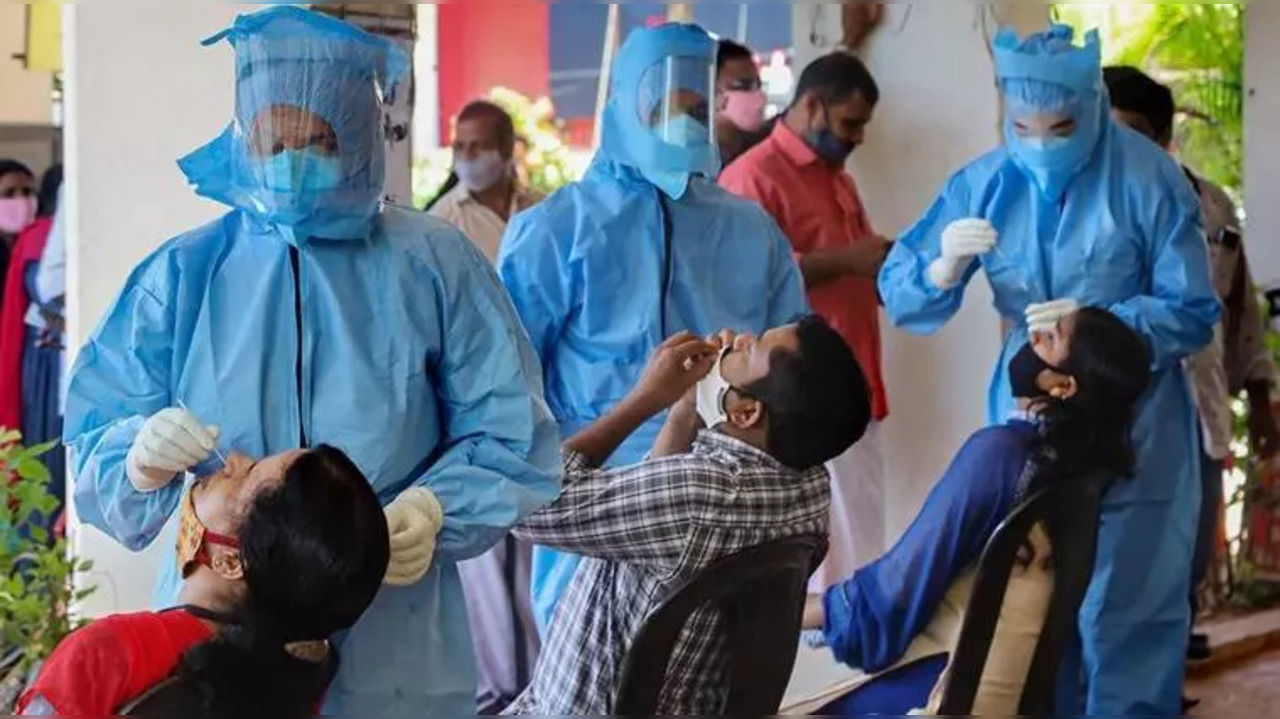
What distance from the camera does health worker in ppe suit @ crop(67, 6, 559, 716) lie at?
194 centimetres

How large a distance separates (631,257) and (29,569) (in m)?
0.97

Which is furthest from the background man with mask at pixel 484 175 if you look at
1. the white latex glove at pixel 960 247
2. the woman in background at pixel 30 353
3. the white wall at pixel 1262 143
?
the white wall at pixel 1262 143

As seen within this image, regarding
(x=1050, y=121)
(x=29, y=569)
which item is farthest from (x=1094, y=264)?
(x=29, y=569)

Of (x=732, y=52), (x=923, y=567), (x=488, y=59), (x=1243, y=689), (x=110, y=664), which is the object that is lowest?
(x=1243, y=689)

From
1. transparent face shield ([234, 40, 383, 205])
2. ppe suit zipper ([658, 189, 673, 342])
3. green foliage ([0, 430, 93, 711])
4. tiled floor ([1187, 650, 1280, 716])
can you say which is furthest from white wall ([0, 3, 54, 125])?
tiled floor ([1187, 650, 1280, 716])

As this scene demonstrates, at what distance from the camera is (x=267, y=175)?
195 centimetres

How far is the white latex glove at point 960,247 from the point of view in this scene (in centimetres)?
293

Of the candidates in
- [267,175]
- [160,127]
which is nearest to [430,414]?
[267,175]

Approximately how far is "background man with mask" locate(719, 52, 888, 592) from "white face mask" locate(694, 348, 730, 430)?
22.4 inches

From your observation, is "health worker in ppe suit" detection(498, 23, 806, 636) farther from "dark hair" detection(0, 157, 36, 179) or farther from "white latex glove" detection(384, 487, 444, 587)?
"dark hair" detection(0, 157, 36, 179)

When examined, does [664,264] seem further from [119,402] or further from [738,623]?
[119,402]

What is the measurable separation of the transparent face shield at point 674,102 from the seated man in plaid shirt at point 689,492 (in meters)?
0.30

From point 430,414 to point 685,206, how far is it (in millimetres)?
806

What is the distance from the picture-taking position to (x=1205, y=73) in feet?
16.0
